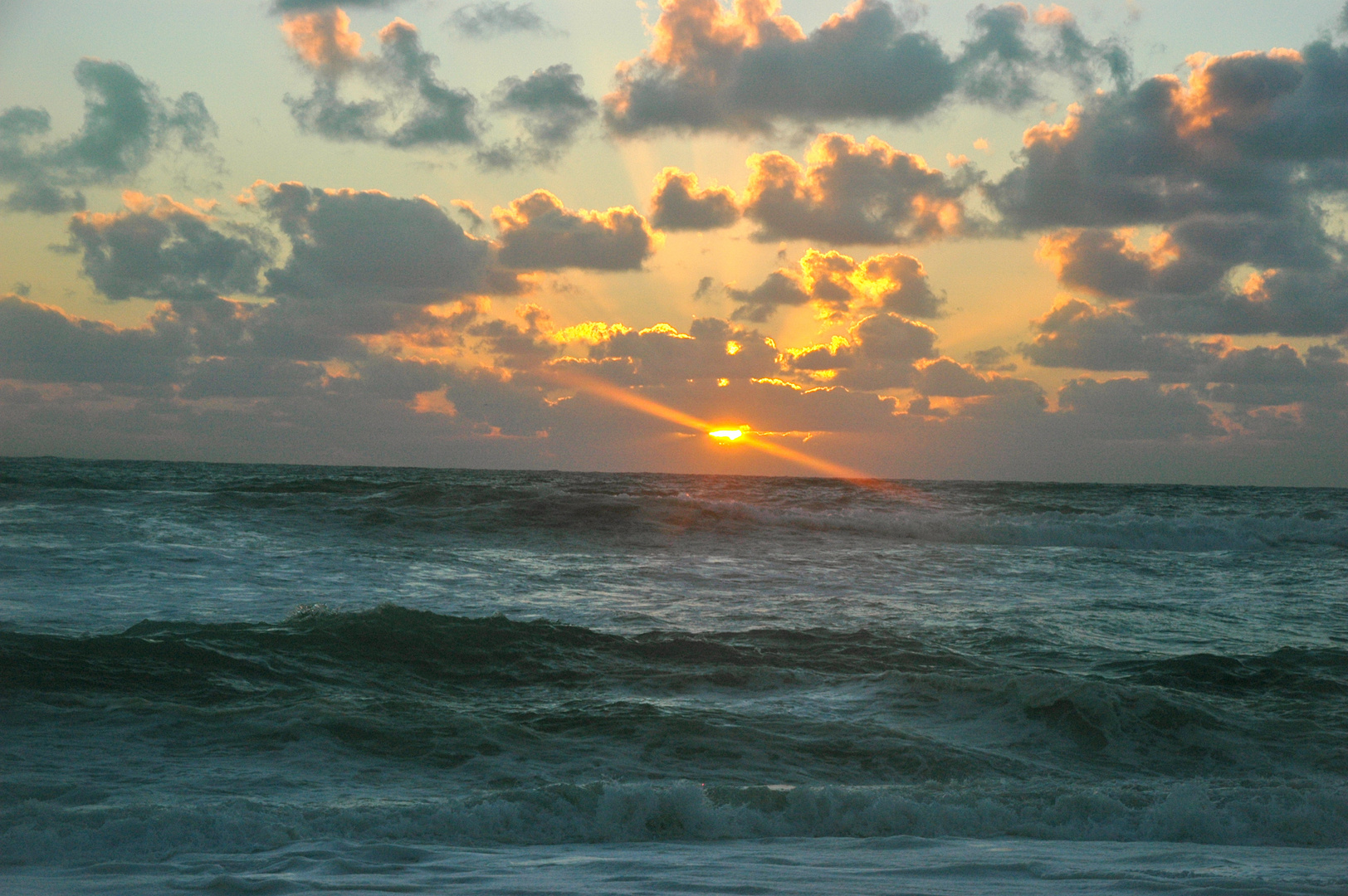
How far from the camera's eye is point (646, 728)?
26.1 feet

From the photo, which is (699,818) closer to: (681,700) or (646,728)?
(646,728)

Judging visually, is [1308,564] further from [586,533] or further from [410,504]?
[410,504]

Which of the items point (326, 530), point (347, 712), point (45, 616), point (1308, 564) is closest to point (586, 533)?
point (326, 530)

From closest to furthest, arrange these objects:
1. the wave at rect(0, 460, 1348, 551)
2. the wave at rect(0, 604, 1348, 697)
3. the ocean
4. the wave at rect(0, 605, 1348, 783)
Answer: the ocean
the wave at rect(0, 605, 1348, 783)
the wave at rect(0, 604, 1348, 697)
the wave at rect(0, 460, 1348, 551)

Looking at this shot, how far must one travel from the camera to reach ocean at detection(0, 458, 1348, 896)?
5.25 meters

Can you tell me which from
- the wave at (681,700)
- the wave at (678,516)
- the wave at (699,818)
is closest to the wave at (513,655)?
the wave at (681,700)

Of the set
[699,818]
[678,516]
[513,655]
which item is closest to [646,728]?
[699,818]

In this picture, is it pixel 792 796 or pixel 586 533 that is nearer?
pixel 792 796

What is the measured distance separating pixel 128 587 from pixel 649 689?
8.20m

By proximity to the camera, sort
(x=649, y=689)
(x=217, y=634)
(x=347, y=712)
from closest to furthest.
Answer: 1. (x=347, y=712)
2. (x=649, y=689)
3. (x=217, y=634)

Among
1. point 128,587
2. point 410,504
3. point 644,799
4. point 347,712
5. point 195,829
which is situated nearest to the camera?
point 195,829

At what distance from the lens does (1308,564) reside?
885 inches

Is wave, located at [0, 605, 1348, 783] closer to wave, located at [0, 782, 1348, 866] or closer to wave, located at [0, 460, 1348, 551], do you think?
wave, located at [0, 782, 1348, 866]

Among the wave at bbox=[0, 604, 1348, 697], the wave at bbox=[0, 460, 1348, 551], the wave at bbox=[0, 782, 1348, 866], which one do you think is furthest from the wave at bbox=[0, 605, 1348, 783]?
the wave at bbox=[0, 460, 1348, 551]
